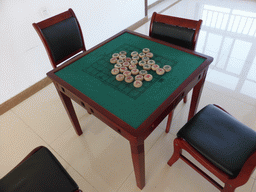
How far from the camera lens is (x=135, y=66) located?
4.54ft

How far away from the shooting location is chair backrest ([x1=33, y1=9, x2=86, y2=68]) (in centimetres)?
160

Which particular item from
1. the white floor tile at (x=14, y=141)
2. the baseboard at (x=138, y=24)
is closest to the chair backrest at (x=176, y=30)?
the white floor tile at (x=14, y=141)

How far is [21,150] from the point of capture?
1798 mm

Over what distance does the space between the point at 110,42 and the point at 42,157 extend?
1121 millimetres

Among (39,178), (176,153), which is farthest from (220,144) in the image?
(39,178)

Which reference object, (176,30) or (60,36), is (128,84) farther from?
(60,36)

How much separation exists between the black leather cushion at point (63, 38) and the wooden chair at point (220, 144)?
1.32 metres

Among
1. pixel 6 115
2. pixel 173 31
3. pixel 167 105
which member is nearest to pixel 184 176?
pixel 167 105

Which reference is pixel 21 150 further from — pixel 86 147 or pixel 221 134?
pixel 221 134

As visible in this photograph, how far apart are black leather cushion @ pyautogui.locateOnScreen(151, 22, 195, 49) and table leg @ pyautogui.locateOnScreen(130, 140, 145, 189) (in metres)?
1.04

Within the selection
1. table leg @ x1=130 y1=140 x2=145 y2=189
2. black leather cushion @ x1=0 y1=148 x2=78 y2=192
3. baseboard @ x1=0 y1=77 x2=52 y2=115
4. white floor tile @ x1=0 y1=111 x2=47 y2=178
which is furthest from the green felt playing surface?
baseboard @ x1=0 y1=77 x2=52 y2=115

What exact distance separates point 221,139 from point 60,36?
160cm

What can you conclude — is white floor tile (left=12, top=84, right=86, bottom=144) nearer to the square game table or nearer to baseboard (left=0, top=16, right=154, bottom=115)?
baseboard (left=0, top=16, right=154, bottom=115)

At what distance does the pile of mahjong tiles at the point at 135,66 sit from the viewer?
1.27 metres
